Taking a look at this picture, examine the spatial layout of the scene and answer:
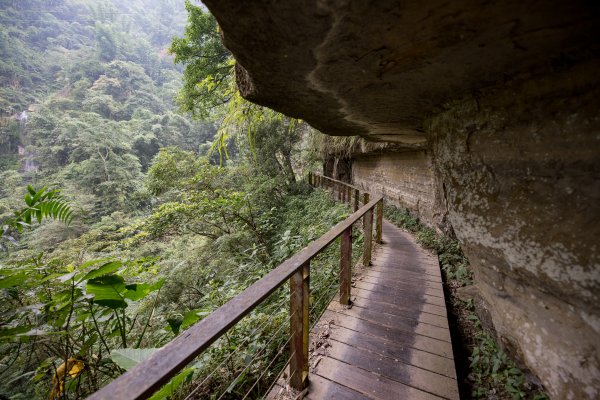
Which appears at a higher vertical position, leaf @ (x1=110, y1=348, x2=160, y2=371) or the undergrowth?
leaf @ (x1=110, y1=348, x2=160, y2=371)

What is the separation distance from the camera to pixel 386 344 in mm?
2607

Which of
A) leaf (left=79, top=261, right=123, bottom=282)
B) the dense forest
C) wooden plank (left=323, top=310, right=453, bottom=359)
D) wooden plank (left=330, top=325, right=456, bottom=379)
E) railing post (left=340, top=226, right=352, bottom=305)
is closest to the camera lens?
leaf (left=79, top=261, right=123, bottom=282)

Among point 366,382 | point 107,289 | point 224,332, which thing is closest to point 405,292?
point 366,382

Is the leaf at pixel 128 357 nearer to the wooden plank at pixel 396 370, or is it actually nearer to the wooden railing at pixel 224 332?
the wooden railing at pixel 224 332

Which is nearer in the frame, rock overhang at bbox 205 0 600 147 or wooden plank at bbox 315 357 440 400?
rock overhang at bbox 205 0 600 147

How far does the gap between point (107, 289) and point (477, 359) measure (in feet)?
10.9

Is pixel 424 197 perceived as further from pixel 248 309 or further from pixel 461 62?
pixel 248 309

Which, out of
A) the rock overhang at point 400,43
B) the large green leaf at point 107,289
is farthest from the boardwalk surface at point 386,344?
the rock overhang at point 400,43

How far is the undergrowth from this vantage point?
A: 2.11 metres

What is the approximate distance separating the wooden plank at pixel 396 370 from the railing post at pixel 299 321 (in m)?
0.58

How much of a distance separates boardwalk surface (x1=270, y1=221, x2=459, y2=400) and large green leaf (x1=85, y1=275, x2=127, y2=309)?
5.49 ft

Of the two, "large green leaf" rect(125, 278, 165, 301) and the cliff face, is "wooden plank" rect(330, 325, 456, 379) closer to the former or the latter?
the cliff face

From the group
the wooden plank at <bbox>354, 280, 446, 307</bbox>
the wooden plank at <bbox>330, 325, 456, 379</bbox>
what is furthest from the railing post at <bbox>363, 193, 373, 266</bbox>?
the wooden plank at <bbox>330, 325, 456, 379</bbox>

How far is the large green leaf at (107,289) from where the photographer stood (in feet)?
5.45
